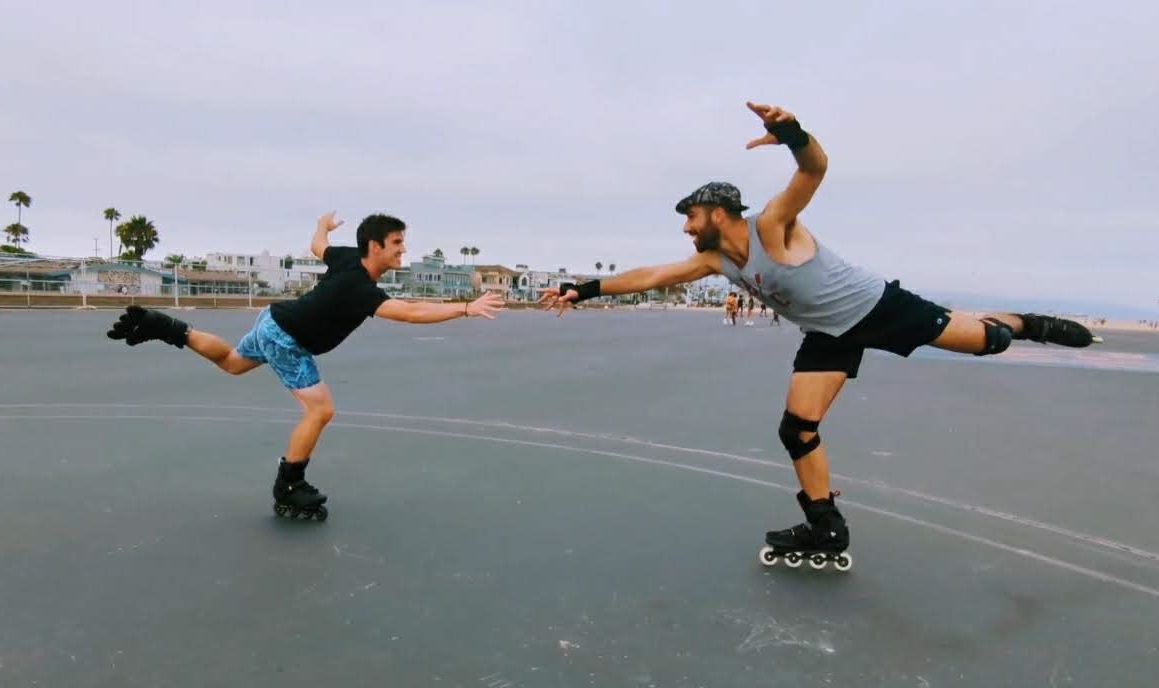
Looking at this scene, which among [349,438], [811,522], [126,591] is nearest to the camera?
[126,591]

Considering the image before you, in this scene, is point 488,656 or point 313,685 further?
point 488,656

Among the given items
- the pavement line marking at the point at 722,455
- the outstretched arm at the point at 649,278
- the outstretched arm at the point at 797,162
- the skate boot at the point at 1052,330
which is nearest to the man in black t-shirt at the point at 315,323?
the outstretched arm at the point at 649,278

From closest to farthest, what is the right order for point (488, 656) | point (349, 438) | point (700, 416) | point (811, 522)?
point (488, 656) < point (811, 522) < point (349, 438) < point (700, 416)

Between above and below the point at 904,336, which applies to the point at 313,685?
below

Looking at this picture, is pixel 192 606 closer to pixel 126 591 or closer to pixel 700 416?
pixel 126 591

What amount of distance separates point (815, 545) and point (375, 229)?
245cm

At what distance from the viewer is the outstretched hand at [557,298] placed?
346 cm

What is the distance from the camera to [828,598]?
262cm

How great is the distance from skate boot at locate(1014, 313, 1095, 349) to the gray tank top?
2.82 ft

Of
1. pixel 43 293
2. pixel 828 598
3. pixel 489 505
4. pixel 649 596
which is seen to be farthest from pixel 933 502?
pixel 43 293

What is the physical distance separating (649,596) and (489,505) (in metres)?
1.22

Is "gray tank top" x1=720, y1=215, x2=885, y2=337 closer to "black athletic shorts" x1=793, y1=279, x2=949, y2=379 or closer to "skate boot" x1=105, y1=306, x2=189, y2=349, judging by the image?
"black athletic shorts" x1=793, y1=279, x2=949, y2=379

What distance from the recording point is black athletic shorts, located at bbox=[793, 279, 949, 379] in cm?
314

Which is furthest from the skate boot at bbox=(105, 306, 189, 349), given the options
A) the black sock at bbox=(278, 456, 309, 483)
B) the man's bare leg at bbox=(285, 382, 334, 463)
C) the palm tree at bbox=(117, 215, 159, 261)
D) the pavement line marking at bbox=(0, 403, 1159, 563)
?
the palm tree at bbox=(117, 215, 159, 261)
